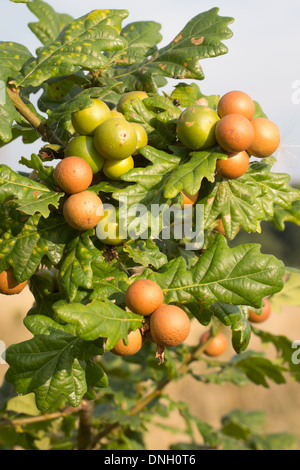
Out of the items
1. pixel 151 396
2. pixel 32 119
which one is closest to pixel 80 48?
pixel 32 119

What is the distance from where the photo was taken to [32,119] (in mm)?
1604

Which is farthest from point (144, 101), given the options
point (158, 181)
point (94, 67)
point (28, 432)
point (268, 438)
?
point (268, 438)

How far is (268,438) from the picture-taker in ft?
13.0

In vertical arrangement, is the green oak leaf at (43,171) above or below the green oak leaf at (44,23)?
below

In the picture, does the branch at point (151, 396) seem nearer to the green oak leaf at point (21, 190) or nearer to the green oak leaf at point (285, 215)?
the green oak leaf at point (285, 215)

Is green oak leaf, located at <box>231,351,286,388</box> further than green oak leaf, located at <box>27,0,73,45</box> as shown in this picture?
Yes

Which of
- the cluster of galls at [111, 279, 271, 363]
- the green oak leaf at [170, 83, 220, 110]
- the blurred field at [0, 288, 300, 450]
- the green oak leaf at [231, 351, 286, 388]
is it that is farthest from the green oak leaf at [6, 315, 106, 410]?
the blurred field at [0, 288, 300, 450]

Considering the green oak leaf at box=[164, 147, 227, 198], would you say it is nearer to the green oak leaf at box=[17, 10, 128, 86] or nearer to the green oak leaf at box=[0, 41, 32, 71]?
the green oak leaf at box=[17, 10, 128, 86]

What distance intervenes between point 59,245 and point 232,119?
662mm

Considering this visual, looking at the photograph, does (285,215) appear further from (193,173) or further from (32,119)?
(32,119)

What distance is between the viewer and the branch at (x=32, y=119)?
1.56 m

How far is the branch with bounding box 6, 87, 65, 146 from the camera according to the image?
156 centimetres

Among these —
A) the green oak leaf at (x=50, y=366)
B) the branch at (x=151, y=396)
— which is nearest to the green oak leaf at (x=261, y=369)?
the branch at (x=151, y=396)

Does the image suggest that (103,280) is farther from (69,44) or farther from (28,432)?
(28,432)
